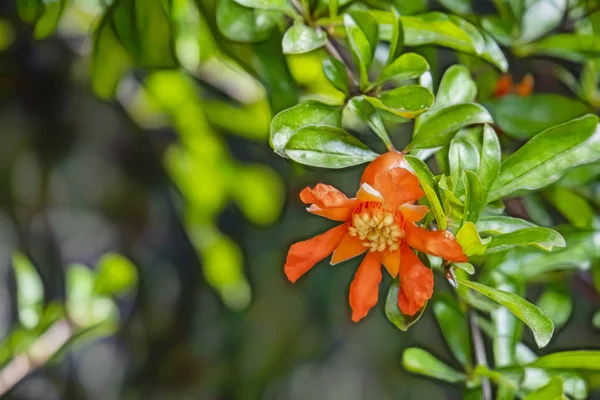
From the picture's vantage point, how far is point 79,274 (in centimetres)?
87

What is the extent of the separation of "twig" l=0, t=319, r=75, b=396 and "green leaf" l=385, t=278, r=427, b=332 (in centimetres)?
59

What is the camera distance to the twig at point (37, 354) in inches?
30.8

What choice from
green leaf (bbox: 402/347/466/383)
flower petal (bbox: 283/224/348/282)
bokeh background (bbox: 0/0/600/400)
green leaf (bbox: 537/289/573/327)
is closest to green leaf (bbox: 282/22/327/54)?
flower petal (bbox: 283/224/348/282)

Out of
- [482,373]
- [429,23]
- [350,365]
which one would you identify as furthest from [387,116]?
[350,365]

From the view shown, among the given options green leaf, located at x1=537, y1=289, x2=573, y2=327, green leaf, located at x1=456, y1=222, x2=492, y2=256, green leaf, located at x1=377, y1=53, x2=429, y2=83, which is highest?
green leaf, located at x1=377, y1=53, x2=429, y2=83

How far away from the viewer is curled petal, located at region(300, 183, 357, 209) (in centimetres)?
34

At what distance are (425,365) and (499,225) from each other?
152 millimetres

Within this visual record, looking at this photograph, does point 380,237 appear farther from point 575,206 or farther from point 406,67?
point 575,206

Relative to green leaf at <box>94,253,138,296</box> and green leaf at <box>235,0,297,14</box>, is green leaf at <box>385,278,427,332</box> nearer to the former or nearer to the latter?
green leaf at <box>235,0,297,14</box>

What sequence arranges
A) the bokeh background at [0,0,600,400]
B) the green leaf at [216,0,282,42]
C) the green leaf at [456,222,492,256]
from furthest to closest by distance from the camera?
the bokeh background at [0,0,600,400] → the green leaf at [216,0,282,42] → the green leaf at [456,222,492,256]

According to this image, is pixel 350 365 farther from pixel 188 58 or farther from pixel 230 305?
pixel 188 58

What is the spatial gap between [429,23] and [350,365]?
75 centimetres

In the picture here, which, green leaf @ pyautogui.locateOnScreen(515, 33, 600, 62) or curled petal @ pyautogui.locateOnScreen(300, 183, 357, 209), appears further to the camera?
green leaf @ pyautogui.locateOnScreen(515, 33, 600, 62)

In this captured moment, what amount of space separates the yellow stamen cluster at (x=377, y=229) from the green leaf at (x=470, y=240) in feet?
0.12
